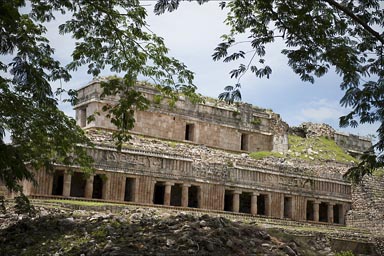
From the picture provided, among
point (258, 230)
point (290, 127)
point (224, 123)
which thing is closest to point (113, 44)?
point (258, 230)

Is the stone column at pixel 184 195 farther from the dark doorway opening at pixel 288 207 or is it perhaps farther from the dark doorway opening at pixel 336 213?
the dark doorway opening at pixel 336 213

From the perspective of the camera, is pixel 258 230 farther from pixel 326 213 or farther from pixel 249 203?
pixel 326 213

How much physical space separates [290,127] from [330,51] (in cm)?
2731

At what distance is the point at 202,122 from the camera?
105 feet

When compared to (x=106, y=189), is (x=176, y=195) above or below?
below

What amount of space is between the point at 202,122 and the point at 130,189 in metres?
8.41

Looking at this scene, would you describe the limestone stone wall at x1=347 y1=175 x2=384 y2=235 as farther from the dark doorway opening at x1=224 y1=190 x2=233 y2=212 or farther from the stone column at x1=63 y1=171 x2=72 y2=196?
the stone column at x1=63 y1=171 x2=72 y2=196

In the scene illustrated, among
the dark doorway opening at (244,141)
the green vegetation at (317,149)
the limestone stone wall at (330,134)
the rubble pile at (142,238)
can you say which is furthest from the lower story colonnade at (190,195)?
the rubble pile at (142,238)

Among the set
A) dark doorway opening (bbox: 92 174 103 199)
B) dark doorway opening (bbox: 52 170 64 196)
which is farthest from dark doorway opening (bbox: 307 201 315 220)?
dark doorway opening (bbox: 52 170 64 196)

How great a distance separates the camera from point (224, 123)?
32.7 meters

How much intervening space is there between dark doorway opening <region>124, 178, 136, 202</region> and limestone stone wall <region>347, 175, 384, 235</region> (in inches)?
493

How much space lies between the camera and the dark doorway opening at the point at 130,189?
958 inches

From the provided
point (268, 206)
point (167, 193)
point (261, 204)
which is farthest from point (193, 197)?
point (261, 204)

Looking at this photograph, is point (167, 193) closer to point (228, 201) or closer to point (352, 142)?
point (228, 201)
